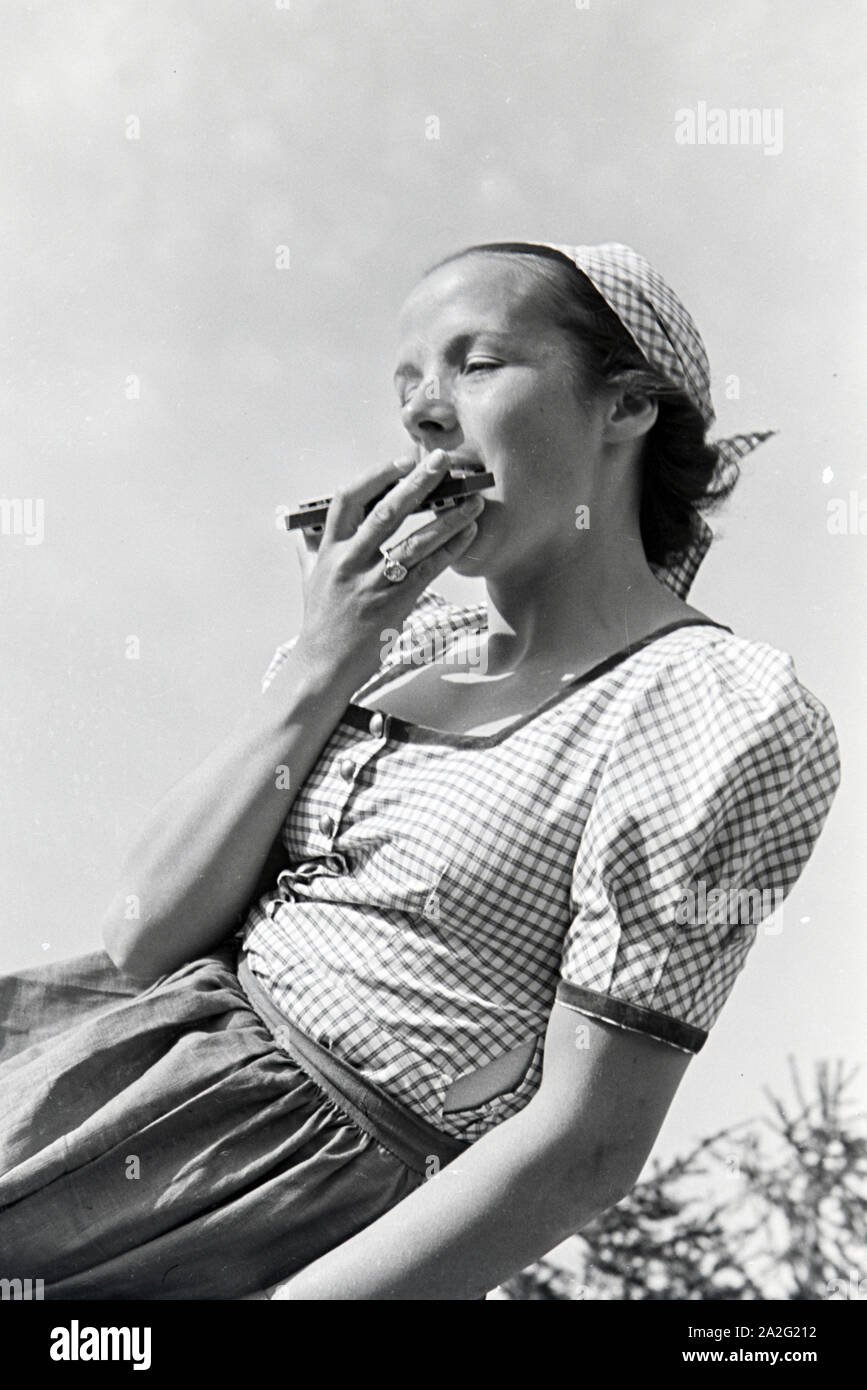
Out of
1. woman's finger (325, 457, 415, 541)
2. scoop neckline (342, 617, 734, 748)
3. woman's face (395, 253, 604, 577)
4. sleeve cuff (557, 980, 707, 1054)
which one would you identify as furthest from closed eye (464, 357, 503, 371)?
sleeve cuff (557, 980, 707, 1054)

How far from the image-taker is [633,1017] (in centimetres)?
123

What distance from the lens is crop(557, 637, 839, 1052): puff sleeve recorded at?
1.24 m

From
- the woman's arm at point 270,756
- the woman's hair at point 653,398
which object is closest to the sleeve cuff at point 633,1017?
the woman's arm at point 270,756

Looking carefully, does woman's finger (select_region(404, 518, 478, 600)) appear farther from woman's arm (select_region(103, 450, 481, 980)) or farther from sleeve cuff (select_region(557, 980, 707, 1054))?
sleeve cuff (select_region(557, 980, 707, 1054))

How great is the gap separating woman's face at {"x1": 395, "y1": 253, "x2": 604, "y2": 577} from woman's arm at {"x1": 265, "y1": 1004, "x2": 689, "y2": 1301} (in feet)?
1.72

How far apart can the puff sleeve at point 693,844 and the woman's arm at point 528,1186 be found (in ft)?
0.14

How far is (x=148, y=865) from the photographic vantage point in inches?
57.1

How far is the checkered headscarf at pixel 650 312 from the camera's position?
1.51 meters

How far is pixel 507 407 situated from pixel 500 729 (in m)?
0.33

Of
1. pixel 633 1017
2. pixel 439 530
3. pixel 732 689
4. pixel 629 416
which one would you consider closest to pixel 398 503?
pixel 439 530

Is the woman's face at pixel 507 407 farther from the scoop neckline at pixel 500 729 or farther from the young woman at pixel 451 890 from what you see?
the scoop neckline at pixel 500 729

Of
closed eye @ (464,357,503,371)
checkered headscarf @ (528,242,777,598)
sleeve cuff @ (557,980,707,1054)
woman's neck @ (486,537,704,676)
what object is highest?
checkered headscarf @ (528,242,777,598)

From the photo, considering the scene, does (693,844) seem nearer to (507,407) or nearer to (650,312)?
(507,407)

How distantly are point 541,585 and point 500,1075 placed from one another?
0.54 meters
